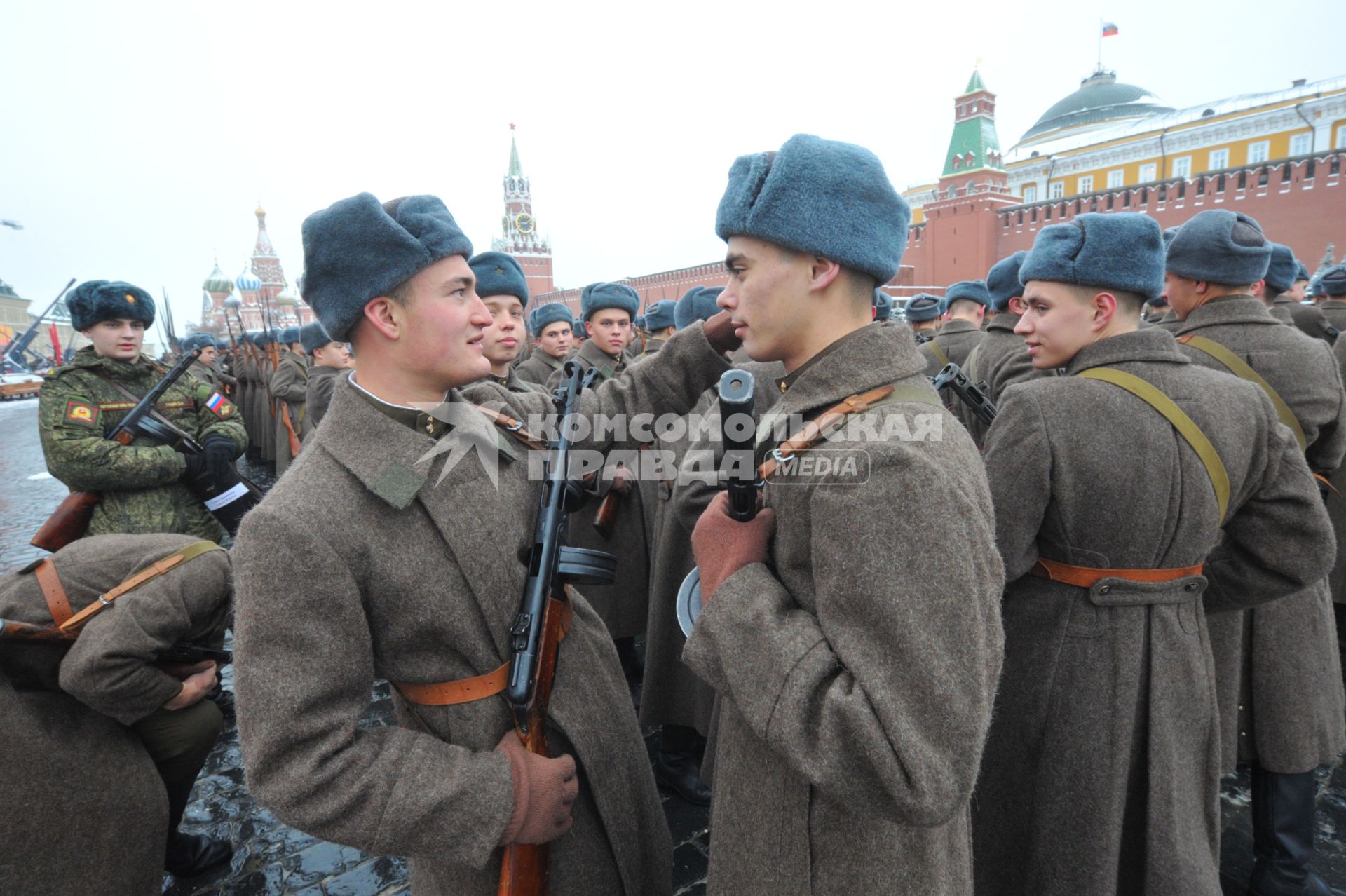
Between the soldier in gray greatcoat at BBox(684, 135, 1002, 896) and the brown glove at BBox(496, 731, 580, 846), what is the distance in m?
0.35

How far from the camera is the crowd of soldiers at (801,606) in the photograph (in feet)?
3.90

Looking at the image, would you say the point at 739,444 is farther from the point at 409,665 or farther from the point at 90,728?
the point at 90,728

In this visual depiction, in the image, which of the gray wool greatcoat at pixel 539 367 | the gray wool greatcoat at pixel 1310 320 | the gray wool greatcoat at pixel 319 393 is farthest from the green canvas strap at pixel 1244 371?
the gray wool greatcoat at pixel 319 393

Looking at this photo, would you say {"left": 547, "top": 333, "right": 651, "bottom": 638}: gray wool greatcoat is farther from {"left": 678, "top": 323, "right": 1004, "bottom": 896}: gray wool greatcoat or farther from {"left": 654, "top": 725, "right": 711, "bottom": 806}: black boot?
{"left": 678, "top": 323, "right": 1004, "bottom": 896}: gray wool greatcoat

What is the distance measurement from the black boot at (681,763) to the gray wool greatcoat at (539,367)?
2858 mm

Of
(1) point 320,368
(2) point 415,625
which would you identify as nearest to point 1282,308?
(2) point 415,625

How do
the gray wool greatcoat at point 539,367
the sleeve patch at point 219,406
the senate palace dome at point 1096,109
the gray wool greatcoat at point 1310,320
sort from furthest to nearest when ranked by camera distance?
the senate palace dome at point 1096,109 → the gray wool greatcoat at point 1310,320 → the gray wool greatcoat at point 539,367 → the sleeve patch at point 219,406

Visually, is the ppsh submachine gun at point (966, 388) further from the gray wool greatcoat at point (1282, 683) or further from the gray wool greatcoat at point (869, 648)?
the gray wool greatcoat at point (869, 648)

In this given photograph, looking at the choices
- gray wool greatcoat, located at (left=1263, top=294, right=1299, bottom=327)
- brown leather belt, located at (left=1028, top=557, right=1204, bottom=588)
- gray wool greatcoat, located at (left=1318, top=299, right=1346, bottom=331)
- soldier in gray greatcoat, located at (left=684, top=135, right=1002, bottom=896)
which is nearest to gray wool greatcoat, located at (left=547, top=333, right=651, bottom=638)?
brown leather belt, located at (left=1028, top=557, right=1204, bottom=588)

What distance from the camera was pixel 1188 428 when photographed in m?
1.95

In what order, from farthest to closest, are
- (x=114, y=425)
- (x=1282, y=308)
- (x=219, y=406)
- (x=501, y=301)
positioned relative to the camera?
(x=1282, y=308) → (x=219, y=406) → (x=114, y=425) → (x=501, y=301)

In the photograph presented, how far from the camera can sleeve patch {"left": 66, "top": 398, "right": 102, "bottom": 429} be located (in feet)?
12.3

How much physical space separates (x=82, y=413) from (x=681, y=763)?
380cm

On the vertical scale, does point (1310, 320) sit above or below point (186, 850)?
above
